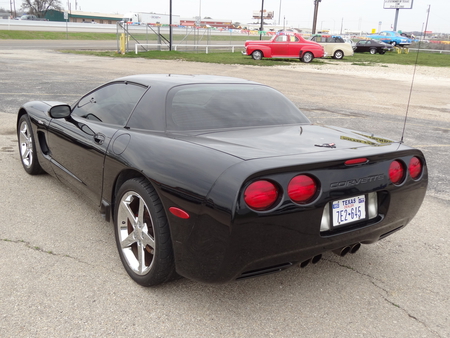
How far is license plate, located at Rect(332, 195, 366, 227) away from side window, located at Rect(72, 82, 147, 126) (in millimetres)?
1768

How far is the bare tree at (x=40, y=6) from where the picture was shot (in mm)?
83375

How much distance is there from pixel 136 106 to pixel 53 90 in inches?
394

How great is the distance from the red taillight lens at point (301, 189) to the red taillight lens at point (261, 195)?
0.10 metres

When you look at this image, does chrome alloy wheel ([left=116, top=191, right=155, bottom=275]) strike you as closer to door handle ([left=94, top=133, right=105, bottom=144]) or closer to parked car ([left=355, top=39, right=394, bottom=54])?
door handle ([left=94, top=133, right=105, bottom=144])

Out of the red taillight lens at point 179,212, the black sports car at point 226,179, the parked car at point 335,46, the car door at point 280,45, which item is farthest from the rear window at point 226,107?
the parked car at point 335,46

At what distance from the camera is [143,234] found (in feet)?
9.59

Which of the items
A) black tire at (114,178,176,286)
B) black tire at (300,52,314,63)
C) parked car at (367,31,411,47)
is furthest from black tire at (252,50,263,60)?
parked car at (367,31,411,47)

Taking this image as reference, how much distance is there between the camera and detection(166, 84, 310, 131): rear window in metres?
3.31

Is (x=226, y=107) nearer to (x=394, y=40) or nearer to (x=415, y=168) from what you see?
(x=415, y=168)

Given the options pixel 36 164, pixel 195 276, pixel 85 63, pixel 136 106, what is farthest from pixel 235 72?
pixel 195 276

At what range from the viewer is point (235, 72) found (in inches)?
738

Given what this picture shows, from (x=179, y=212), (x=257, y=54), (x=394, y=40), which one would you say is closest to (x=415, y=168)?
(x=179, y=212)

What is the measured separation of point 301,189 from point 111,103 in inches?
81.2

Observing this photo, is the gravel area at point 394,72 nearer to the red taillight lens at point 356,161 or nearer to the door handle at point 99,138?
the red taillight lens at point 356,161
